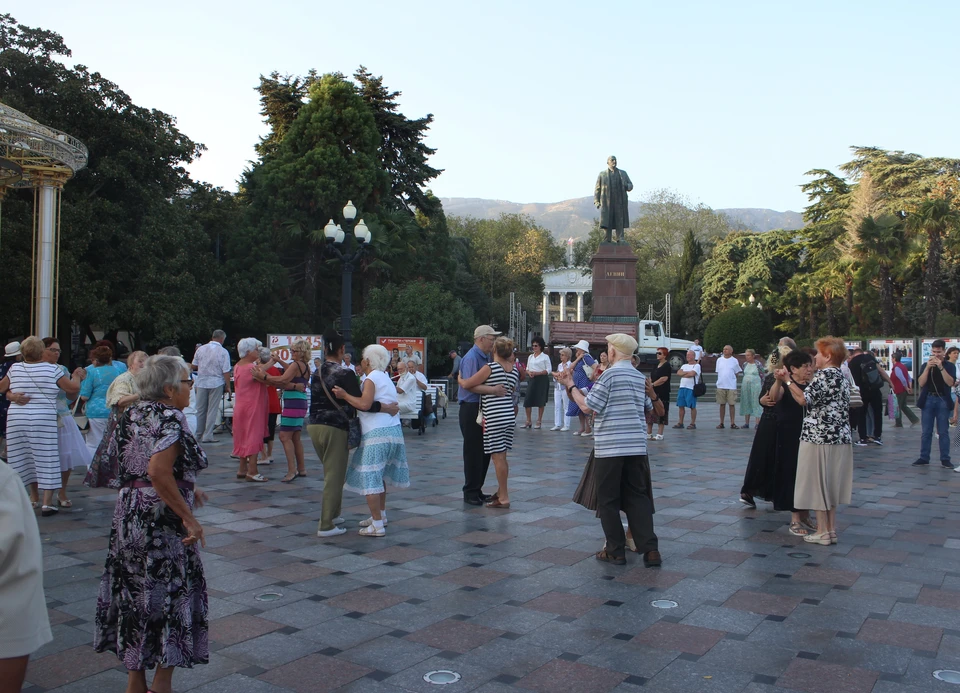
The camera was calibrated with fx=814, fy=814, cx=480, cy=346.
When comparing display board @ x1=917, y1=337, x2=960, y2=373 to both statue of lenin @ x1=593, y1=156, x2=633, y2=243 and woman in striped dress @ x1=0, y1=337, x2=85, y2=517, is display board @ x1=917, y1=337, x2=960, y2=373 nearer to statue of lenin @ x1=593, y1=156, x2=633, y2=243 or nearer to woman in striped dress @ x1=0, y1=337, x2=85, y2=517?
statue of lenin @ x1=593, y1=156, x2=633, y2=243

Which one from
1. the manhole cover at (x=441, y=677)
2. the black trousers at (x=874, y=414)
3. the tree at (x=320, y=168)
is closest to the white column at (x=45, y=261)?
the tree at (x=320, y=168)

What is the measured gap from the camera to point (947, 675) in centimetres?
375

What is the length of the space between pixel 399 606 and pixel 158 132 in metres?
25.1

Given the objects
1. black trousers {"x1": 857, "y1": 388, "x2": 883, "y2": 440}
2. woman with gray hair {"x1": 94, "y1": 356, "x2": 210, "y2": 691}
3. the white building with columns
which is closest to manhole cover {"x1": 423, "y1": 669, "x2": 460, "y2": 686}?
woman with gray hair {"x1": 94, "y1": 356, "x2": 210, "y2": 691}

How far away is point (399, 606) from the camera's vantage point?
480 centimetres

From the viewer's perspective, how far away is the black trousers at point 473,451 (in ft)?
25.8

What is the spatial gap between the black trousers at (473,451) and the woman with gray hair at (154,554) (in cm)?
456

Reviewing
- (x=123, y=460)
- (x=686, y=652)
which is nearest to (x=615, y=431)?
(x=686, y=652)

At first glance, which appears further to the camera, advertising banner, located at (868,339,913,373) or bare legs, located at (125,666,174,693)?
advertising banner, located at (868,339,913,373)

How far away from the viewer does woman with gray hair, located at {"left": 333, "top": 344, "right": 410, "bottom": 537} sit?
6352mm

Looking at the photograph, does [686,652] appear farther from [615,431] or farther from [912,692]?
[615,431]

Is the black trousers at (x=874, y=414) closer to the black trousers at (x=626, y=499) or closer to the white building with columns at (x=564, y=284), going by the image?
the black trousers at (x=626, y=499)

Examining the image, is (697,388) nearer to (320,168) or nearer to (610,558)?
(610,558)

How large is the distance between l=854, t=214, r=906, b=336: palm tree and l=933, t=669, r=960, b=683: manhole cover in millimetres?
34523
